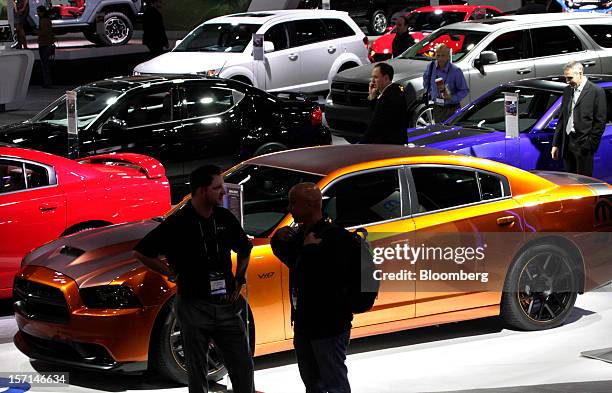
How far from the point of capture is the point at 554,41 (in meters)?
19.2

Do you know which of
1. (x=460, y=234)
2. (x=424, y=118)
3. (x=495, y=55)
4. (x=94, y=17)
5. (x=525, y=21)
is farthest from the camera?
(x=94, y=17)

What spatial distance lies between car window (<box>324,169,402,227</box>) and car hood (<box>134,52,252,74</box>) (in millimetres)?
11385

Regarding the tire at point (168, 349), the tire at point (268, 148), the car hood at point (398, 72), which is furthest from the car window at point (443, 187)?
the car hood at point (398, 72)

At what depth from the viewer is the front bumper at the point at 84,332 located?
7945 millimetres

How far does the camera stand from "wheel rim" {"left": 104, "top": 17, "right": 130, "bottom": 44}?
29.8 metres

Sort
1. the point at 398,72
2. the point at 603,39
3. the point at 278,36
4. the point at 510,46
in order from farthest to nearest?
the point at 278,36, the point at 603,39, the point at 510,46, the point at 398,72

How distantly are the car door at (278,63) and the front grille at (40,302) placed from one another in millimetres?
12536

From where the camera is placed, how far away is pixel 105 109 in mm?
13852

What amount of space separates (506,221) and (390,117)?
2661mm

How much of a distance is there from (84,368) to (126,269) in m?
0.73

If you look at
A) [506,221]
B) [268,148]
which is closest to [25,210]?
[506,221]

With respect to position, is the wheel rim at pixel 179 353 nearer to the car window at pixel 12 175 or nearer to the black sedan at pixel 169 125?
the car window at pixel 12 175

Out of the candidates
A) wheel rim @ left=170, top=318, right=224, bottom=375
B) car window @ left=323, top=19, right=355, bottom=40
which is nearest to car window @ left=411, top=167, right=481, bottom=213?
wheel rim @ left=170, top=318, right=224, bottom=375

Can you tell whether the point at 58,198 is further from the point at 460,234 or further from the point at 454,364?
the point at 454,364
